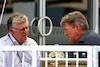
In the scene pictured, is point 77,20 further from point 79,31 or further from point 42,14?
point 42,14

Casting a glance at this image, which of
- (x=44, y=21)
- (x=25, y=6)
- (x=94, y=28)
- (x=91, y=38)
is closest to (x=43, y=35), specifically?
(x=44, y=21)

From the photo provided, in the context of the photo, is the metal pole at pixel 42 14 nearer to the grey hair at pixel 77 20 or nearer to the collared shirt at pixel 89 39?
the grey hair at pixel 77 20

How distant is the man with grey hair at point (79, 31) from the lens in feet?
9.48

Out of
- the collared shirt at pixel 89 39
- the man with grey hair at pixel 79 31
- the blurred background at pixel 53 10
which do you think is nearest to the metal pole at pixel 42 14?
the blurred background at pixel 53 10

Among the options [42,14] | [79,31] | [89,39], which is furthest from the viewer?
[42,14]

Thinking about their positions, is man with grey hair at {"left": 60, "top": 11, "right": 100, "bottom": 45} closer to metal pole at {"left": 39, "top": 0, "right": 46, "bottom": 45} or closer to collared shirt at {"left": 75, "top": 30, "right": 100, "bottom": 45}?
collared shirt at {"left": 75, "top": 30, "right": 100, "bottom": 45}

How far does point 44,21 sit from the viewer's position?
4422 mm

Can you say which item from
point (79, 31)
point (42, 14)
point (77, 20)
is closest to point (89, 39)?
point (79, 31)

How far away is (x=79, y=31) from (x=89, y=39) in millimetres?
176

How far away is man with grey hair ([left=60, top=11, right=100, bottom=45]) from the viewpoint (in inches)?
114

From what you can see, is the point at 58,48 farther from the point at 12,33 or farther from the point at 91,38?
the point at 12,33

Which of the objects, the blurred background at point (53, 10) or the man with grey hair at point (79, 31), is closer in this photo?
the man with grey hair at point (79, 31)

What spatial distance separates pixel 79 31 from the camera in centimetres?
300

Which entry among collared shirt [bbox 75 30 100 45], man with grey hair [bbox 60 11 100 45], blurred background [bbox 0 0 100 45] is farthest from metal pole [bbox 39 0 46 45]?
collared shirt [bbox 75 30 100 45]
